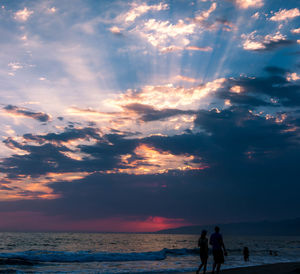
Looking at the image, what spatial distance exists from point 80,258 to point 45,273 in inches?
599

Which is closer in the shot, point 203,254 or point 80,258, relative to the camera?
point 203,254

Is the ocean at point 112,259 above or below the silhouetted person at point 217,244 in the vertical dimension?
below

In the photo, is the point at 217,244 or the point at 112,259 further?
the point at 112,259

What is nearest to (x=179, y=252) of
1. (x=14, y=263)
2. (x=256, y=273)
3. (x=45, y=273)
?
(x=14, y=263)

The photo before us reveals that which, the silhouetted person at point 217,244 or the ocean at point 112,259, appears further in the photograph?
the ocean at point 112,259

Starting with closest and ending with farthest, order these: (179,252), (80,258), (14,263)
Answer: (14,263) → (80,258) → (179,252)

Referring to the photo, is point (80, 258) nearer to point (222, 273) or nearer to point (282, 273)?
point (222, 273)

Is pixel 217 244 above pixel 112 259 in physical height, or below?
above

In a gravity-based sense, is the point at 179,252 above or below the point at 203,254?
below

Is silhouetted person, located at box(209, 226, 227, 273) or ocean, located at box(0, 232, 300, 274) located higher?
silhouetted person, located at box(209, 226, 227, 273)

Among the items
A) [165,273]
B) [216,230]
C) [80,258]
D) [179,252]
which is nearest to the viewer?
[216,230]

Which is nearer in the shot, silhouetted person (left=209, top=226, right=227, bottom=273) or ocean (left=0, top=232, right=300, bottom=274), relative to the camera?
silhouetted person (left=209, top=226, right=227, bottom=273)

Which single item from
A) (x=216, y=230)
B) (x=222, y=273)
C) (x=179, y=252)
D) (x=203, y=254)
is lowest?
(x=179, y=252)

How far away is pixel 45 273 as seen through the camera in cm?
2361
